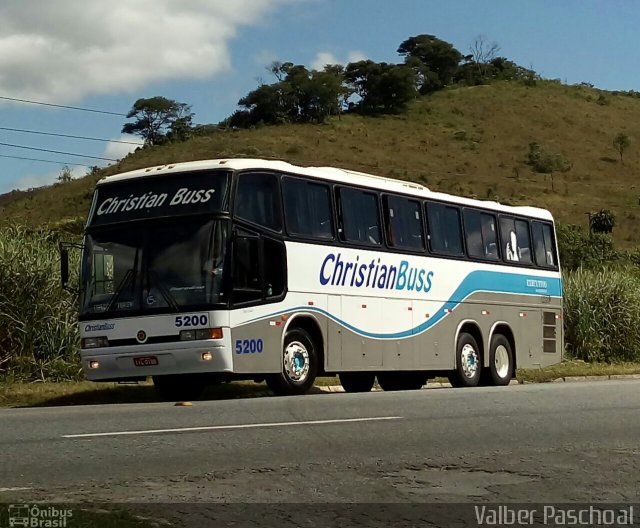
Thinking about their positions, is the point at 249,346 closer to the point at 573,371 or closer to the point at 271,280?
the point at 271,280

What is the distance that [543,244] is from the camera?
1020 inches

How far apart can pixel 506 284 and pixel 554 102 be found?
106 meters

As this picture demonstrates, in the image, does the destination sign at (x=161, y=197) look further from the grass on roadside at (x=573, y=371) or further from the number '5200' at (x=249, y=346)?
the grass on roadside at (x=573, y=371)

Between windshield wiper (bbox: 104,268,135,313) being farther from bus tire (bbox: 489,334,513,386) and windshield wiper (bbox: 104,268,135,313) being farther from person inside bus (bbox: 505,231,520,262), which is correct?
person inside bus (bbox: 505,231,520,262)

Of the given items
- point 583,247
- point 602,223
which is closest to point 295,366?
point 583,247

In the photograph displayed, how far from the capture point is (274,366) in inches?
667

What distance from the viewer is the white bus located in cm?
1630

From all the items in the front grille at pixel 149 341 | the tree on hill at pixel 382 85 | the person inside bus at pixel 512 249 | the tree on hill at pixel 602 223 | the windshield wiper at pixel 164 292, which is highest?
the tree on hill at pixel 382 85

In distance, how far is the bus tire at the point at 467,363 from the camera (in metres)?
22.1

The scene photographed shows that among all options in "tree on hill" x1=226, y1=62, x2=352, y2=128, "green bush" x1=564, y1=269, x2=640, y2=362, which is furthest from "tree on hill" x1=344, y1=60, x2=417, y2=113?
"green bush" x1=564, y1=269, x2=640, y2=362

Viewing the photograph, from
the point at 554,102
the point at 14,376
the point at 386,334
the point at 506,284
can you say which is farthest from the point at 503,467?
the point at 554,102

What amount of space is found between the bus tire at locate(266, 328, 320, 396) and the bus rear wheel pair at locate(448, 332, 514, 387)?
16.3 ft

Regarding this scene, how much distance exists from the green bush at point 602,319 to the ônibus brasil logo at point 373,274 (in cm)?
1189

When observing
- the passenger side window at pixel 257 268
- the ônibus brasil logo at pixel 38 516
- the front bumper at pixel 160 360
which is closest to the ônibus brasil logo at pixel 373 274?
the passenger side window at pixel 257 268
